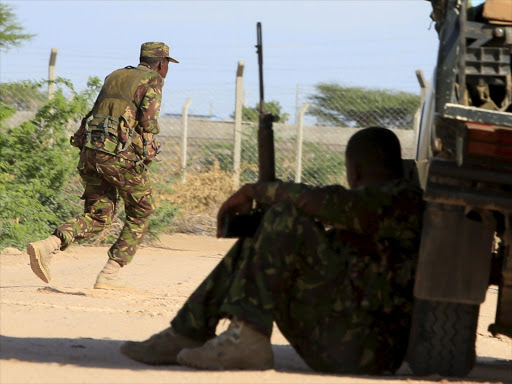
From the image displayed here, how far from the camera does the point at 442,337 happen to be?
3.58 metres

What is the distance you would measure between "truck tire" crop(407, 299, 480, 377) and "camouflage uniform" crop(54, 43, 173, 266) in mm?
3942

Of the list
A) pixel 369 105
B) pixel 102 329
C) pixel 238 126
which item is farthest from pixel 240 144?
pixel 102 329

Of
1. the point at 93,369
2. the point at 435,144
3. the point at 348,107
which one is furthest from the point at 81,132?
the point at 348,107

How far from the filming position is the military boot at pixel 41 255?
6.78 metres

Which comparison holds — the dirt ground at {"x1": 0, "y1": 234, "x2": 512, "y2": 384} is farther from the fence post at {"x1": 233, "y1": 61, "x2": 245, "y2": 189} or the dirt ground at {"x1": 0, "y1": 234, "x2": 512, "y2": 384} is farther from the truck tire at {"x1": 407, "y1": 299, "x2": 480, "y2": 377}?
the fence post at {"x1": 233, "y1": 61, "x2": 245, "y2": 189}

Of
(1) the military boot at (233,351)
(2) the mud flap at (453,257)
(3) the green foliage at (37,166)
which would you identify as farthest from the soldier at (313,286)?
(3) the green foliage at (37,166)

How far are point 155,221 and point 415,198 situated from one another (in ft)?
26.6

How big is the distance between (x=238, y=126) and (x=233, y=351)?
34.5 ft

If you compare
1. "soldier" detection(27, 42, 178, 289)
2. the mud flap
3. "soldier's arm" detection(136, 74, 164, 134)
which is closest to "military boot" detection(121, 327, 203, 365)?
the mud flap

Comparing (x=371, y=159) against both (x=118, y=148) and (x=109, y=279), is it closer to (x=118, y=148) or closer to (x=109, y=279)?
(x=118, y=148)

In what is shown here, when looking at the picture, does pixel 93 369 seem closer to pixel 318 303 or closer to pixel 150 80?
pixel 318 303

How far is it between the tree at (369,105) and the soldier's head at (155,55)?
7.74 meters

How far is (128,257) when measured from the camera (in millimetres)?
7488

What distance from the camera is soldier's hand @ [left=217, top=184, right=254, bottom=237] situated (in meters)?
3.77
